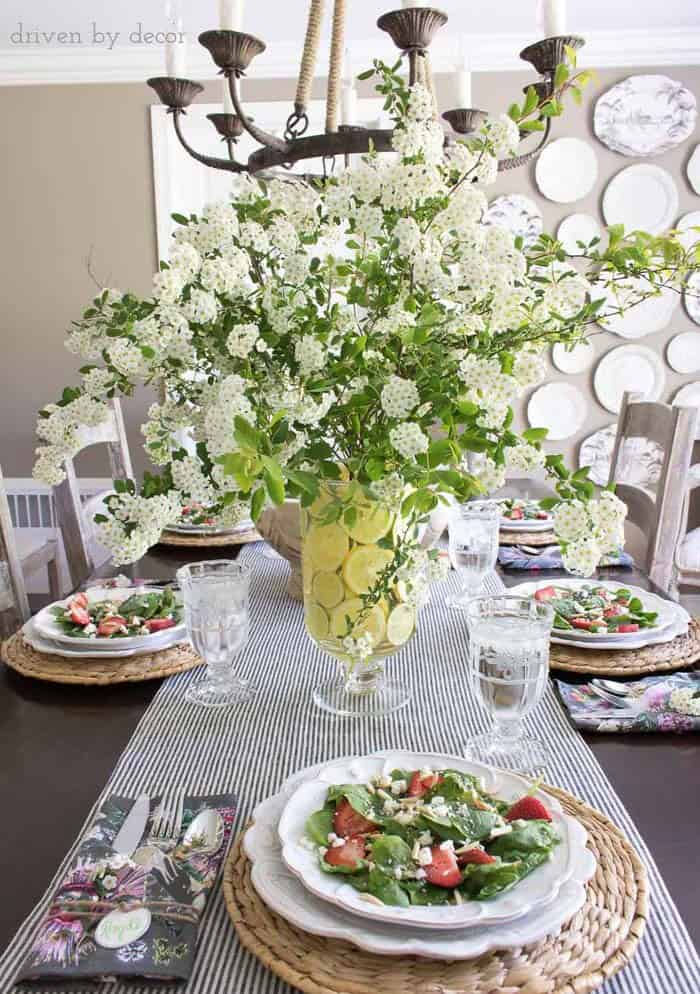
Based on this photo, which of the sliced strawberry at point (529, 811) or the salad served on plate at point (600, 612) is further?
the salad served on plate at point (600, 612)

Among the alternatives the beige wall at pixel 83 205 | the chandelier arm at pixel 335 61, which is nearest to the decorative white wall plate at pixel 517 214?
the beige wall at pixel 83 205

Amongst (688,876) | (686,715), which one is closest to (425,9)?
(686,715)

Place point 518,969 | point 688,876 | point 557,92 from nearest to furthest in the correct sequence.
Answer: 1. point 518,969
2. point 688,876
3. point 557,92

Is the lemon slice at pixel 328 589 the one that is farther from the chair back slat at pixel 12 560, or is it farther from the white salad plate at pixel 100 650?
the chair back slat at pixel 12 560

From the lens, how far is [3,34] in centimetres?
361

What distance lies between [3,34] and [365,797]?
3.93 metres

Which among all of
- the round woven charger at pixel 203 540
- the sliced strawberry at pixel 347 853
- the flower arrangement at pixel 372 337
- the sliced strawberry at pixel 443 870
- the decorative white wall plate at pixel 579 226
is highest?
the decorative white wall plate at pixel 579 226

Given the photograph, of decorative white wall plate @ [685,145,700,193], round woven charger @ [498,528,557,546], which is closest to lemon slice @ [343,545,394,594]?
round woven charger @ [498,528,557,546]

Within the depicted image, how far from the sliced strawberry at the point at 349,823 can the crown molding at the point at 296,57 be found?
3.56 meters

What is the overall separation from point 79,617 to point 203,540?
68cm

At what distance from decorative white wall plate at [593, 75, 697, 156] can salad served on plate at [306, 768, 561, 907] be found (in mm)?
3621

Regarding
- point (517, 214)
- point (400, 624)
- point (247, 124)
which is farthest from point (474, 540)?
point (517, 214)

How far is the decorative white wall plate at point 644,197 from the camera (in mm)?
3748

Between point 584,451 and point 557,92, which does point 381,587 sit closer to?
point 557,92
